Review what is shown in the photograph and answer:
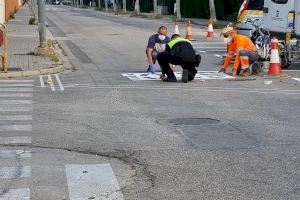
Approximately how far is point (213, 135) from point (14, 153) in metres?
2.73

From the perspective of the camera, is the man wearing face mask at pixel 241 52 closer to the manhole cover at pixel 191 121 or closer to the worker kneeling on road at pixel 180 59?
the worker kneeling on road at pixel 180 59

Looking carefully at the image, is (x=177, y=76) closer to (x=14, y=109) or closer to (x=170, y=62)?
(x=170, y=62)

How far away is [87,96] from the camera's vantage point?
12.4 metres

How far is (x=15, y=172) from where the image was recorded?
22.4ft

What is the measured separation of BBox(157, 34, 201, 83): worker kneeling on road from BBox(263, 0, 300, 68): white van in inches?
137

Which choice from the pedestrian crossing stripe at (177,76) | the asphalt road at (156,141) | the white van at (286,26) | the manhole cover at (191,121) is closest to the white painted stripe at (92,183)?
the asphalt road at (156,141)

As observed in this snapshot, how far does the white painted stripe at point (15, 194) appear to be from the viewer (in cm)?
591

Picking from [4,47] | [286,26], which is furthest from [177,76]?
[4,47]

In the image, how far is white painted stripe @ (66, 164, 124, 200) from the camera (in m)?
6.00

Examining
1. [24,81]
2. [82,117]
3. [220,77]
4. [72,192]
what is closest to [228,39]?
[220,77]

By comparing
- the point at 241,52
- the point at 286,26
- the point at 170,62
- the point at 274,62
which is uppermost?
the point at 286,26

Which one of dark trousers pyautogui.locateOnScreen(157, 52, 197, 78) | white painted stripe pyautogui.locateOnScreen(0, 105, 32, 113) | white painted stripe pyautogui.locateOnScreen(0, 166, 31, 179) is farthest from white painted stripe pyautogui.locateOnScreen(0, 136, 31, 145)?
dark trousers pyautogui.locateOnScreen(157, 52, 197, 78)

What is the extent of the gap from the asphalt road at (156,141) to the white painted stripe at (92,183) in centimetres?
1

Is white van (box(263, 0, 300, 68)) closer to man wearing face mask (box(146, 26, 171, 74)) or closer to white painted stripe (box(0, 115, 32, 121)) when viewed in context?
man wearing face mask (box(146, 26, 171, 74))
